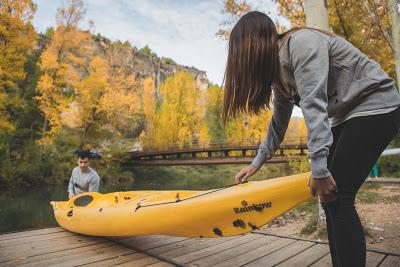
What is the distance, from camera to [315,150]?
1083 millimetres

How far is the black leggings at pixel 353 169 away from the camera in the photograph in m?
1.15

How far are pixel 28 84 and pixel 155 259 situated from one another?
69.3 feet

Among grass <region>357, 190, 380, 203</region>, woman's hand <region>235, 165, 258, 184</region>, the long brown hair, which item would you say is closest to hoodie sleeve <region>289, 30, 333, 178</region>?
the long brown hair

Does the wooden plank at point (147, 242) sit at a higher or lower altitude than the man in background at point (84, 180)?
lower

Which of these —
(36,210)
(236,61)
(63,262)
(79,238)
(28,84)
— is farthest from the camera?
(28,84)

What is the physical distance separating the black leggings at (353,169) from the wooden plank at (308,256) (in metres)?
0.94

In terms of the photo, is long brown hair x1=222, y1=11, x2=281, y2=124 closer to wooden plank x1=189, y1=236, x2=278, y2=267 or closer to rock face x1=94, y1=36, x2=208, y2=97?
wooden plank x1=189, y1=236, x2=278, y2=267

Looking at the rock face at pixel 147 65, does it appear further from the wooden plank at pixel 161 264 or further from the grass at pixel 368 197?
the wooden plank at pixel 161 264

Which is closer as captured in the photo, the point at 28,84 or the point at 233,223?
the point at 233,223

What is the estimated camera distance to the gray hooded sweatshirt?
110 centimetres

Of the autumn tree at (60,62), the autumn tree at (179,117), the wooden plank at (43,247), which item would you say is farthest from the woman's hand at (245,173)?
the autumn tree at (179,117)

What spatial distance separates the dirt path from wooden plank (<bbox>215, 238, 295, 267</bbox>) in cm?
51

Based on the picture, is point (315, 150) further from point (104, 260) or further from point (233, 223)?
point (104, 260)

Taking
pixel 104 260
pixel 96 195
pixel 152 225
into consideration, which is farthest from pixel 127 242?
pixel 96 195
